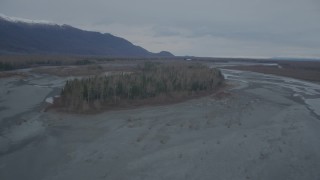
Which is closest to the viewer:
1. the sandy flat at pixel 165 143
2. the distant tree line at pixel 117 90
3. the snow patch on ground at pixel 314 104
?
the sandy flat at pixel 165 143

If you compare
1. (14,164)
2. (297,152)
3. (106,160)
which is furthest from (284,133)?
(14,164)

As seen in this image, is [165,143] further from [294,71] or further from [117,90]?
[294,71]

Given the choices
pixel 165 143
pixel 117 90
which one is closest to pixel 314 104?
pixel 117 90

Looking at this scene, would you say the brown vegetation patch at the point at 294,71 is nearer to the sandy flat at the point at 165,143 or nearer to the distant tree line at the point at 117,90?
Answer: the distant tree line at the point at 117,90

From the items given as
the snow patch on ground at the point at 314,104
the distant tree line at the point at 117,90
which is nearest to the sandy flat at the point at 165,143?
the snow patch on ground at the point at 314,104

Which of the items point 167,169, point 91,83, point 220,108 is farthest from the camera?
point 91,83

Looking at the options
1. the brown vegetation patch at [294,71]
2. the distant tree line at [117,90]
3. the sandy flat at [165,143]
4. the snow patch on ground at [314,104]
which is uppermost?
the distant tree line at [117,90]

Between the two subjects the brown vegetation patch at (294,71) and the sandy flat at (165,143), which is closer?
the sandy flat at (165,143)

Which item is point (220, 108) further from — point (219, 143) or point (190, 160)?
point (190, 160)
